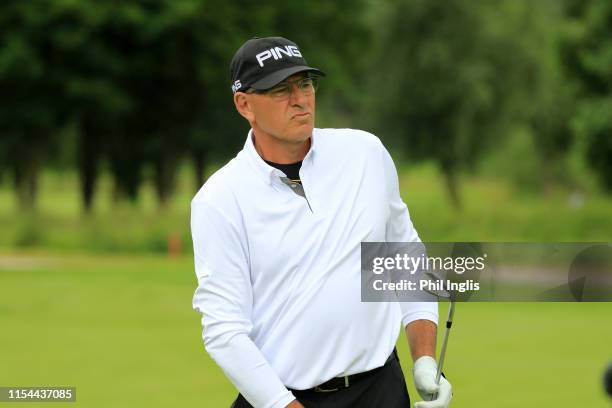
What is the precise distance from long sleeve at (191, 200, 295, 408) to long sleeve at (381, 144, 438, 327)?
555mm

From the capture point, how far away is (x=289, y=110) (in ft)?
12.7

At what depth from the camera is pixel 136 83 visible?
159 feet

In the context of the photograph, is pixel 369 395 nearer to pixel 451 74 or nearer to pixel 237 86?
pixel 237 86

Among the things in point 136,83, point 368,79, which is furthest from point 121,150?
point 368,79

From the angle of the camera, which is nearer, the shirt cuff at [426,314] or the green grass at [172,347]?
the shirt cuff at [426,314]

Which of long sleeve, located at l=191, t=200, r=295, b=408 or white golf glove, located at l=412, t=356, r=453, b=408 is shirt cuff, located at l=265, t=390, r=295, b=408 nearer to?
long sleeve, located at l=191, t=200, r=295, b=408

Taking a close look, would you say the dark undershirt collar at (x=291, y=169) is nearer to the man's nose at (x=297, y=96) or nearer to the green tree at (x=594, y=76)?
the man's nose at (x=297, y=96)

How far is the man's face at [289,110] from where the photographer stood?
3865 millimetres

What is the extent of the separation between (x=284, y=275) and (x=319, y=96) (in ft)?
179

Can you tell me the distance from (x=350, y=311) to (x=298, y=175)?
1.65ft

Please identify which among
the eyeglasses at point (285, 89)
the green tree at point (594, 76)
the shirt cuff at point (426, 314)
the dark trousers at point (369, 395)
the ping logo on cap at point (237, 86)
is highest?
the green tree at point (594, 76)

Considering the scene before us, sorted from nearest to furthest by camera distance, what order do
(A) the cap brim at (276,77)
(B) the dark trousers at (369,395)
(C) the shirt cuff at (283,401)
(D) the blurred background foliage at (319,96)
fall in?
(C) the shirt cuff at (283,401), (A) the cap brim at (276,77), (B) the dark trousers at (369,395), (D) the blurred background foliage at (319,96)

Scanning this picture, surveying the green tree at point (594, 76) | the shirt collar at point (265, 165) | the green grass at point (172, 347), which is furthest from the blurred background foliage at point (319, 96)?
the shirt collar at point (265, 165)

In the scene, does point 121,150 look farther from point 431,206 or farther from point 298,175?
point 298,175
